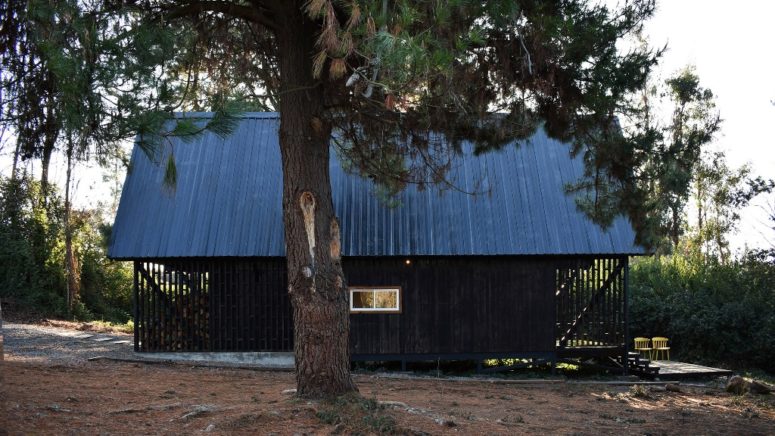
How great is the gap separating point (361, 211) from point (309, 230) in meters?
7.86

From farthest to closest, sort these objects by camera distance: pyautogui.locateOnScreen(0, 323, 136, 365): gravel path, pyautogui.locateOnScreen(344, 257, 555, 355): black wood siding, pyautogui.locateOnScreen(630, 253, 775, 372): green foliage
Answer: pyautogui.locateOnScreen(630, 253, 775, 372): green foliage, pyautogui.locateOnScreen(344, 257, 555, 355): black wood siding, pyautogui.locateOnScreen(0, 323, 136, 365): gravel path

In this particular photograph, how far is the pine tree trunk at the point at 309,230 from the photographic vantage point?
8.51 m

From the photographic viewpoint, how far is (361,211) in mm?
16547

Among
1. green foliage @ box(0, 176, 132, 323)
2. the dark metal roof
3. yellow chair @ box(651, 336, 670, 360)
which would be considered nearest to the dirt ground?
the dark metal roof

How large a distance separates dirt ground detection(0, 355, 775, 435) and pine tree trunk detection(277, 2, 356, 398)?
21.1 inches

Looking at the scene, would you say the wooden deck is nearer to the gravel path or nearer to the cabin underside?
the cabin underside


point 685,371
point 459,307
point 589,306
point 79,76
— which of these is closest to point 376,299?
point 459,307

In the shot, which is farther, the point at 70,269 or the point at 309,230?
the point at 70,269

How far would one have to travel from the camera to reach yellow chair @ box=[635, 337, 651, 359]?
1892 cm

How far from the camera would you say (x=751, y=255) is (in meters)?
18.2

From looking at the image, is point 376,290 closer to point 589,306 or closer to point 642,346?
point 589,306

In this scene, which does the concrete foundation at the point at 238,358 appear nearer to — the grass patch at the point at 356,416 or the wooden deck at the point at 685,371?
the grass patch at the point at 356,416

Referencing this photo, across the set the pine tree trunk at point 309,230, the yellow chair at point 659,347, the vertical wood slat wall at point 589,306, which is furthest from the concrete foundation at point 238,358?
the yellow chair at point 659,347

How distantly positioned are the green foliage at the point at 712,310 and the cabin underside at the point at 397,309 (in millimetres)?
4398
